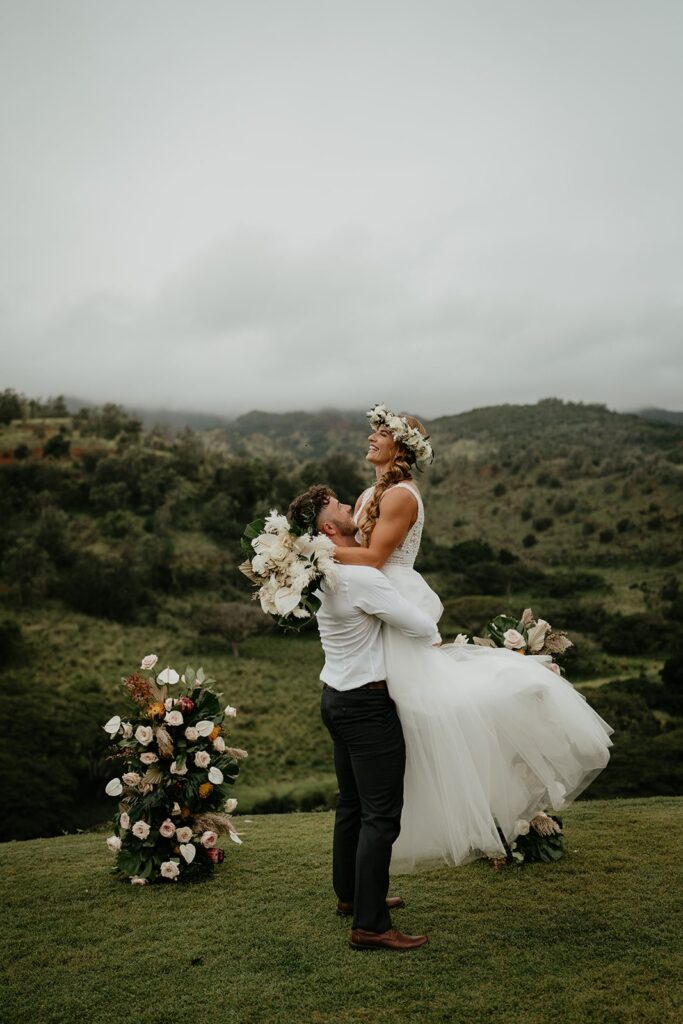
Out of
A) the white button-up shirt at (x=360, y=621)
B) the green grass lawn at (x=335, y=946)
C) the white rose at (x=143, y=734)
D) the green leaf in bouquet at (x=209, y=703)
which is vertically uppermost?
the white button-up shirt at (x=360, y=621)

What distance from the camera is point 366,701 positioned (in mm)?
3805

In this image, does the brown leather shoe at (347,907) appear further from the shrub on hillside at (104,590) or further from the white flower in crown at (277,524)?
the shrub on hillside at (104,590)

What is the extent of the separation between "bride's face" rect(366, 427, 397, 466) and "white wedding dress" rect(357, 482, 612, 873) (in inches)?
11.9

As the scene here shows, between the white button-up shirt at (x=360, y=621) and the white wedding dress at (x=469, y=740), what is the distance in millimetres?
112

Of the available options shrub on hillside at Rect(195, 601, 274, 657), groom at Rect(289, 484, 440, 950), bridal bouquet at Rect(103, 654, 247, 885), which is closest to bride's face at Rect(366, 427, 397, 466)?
groom at Rect(289, 484, 440, 950)

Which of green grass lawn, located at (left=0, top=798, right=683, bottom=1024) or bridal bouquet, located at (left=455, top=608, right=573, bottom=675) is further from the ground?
bridal bouquet, located at (left=455, top=608, right=573, bottom=675)

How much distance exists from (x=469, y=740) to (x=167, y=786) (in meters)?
2.46

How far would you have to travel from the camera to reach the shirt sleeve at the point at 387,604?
3.73 m

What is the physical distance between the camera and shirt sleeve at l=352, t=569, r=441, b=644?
12.3 feet

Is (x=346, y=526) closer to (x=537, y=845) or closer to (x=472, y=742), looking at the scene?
(x=472, y=742)

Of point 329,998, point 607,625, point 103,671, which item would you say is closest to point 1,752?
point 103,671

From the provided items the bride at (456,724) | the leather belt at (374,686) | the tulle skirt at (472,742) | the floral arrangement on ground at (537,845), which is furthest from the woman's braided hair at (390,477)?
the floral arrangement on ground at (537,845)

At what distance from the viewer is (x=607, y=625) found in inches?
1310

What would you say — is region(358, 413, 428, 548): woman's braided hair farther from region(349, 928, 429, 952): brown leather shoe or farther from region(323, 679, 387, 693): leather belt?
region(349, 928, 429, 952): brown leather shoe
